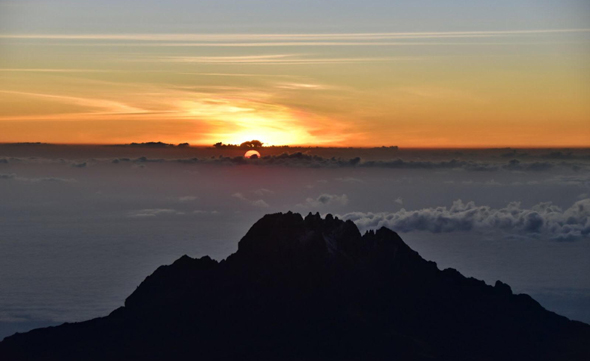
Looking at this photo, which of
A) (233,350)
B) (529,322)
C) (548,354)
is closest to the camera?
(233,350)

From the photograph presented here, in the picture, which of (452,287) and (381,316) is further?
(452,287)

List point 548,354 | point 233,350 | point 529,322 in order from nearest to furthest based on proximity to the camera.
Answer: point 233,350 → point 548,354 → point 529,322

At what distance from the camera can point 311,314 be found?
16700cm

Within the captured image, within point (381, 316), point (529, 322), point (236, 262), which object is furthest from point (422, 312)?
point (236, 262)

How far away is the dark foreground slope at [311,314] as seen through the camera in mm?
161000

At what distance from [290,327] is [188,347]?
66.1 ft

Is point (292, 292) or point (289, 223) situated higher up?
point (289, 223)

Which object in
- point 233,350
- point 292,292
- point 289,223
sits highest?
point 289,223

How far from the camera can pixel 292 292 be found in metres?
169

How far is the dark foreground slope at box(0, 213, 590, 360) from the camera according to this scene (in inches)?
6339

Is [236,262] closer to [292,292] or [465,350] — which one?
[292,292]

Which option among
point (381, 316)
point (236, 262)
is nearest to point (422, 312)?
point (381, 316)

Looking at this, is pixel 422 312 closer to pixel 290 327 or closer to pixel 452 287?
pixel 452 287

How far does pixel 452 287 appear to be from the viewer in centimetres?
18550
